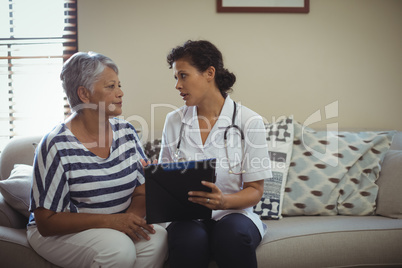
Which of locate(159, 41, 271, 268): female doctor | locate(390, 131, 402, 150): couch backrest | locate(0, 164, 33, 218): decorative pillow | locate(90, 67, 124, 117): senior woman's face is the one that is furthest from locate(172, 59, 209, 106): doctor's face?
locate(390, 131, 402, 150): couch backrest

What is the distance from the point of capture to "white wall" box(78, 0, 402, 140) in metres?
2.44

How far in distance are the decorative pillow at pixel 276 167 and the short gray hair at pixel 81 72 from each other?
1.01m

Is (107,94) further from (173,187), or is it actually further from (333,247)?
(333,247)

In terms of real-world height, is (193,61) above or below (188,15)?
below

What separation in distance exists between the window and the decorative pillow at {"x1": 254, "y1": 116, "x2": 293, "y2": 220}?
141 cm

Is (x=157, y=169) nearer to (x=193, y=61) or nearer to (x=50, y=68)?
(x=193, y=61)

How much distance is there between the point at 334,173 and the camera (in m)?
2.01

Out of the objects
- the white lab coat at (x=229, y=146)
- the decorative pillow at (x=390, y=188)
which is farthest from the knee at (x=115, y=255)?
the decorative pillow at (x=390, y=188)

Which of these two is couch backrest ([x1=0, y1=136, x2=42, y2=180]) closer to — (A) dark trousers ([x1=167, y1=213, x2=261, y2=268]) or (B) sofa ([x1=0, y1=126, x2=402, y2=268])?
(B) sofa ([x1=0, y1=126, x2=402, y2=268])

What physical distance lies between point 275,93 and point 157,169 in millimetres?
1368

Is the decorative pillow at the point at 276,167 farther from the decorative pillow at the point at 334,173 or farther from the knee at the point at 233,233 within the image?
the knee at the point at 233,233

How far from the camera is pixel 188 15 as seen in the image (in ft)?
7.99

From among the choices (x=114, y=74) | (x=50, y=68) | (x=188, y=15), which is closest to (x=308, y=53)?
(x=188, y=15)

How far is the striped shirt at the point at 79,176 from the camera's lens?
1.38 m
